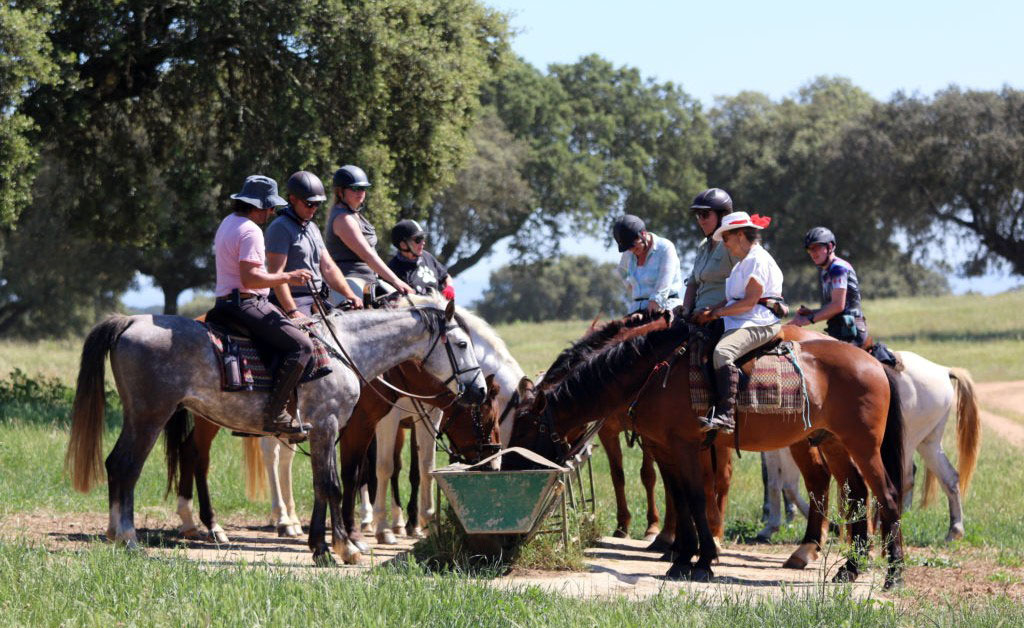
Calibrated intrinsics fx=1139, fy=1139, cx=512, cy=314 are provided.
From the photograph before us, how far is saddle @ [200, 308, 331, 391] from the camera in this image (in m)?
7.98

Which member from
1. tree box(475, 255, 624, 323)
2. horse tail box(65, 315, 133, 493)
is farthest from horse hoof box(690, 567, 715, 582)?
tree box(475, 255, 624, 323)

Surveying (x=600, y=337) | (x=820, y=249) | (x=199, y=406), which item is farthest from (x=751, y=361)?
(x=199, y=406)

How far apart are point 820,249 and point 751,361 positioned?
2.55 m

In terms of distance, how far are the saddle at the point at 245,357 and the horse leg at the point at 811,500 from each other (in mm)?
4231

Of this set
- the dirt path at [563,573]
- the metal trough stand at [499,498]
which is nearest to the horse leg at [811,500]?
the dirt path at [563,573]

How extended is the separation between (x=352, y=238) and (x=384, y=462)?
2136mm

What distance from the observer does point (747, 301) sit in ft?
27.4

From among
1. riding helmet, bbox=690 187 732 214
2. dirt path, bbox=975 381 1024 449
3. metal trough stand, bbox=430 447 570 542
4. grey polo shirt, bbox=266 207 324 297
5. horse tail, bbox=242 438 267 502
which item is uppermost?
riding helmet, bbox=690 187 732 214

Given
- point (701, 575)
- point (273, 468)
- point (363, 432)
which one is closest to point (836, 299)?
point (701, 575)

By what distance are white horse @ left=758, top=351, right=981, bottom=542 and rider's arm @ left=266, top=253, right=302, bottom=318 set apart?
5379 mm

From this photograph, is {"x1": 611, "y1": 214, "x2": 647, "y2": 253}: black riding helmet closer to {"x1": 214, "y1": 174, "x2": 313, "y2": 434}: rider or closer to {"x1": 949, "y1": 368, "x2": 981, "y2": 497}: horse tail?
{"x1": 214, "y1": 174, "x2": 313, "y2": 434}: rider

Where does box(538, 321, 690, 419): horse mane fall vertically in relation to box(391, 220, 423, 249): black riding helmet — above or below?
below

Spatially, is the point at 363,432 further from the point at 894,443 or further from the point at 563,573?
the point at 894,443

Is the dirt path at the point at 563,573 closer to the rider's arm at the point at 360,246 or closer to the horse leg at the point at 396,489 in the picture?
the horse leg at the point at 396,489
